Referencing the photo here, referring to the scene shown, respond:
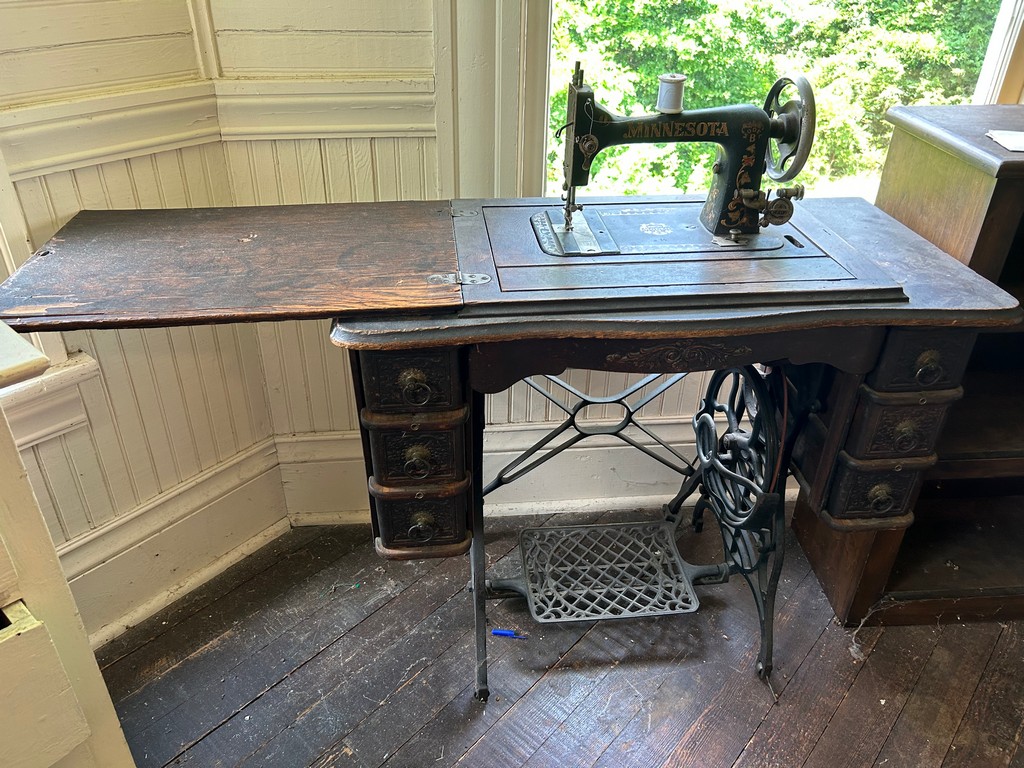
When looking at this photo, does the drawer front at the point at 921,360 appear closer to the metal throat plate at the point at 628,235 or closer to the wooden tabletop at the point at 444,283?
the wooden tabletop at the point at 444,283

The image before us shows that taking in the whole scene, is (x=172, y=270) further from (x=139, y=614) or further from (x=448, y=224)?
(x=139, y=614)

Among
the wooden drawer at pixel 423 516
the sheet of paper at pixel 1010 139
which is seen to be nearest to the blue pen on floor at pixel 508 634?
the wooden drawer at pixel 423 516

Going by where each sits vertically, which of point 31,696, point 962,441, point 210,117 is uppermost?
point 210,117

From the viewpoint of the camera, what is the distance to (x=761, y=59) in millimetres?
1856

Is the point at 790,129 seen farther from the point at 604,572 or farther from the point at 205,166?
the point at 205,166

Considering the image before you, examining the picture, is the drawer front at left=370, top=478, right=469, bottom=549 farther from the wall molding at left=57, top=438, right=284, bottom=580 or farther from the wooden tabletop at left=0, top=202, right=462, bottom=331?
the wall molding at left=57, top=438, right=284, bottom=580

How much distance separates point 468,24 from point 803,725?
1.69 meters

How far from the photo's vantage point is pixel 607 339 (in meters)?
1.28

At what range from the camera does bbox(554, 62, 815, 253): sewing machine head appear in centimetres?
135

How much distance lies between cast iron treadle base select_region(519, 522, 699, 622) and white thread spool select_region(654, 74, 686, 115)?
1104 millimetres

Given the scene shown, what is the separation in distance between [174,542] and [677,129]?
5.01 feet

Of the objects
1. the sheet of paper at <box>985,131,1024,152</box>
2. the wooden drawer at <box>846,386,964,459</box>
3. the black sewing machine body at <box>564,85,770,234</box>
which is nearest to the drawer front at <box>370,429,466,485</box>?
the black sewing machine body at <box>564,85,770,234</box>

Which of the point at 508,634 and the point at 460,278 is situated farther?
the point at 508,634

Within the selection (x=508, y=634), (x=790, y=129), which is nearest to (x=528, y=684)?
(x=508, y=634)
